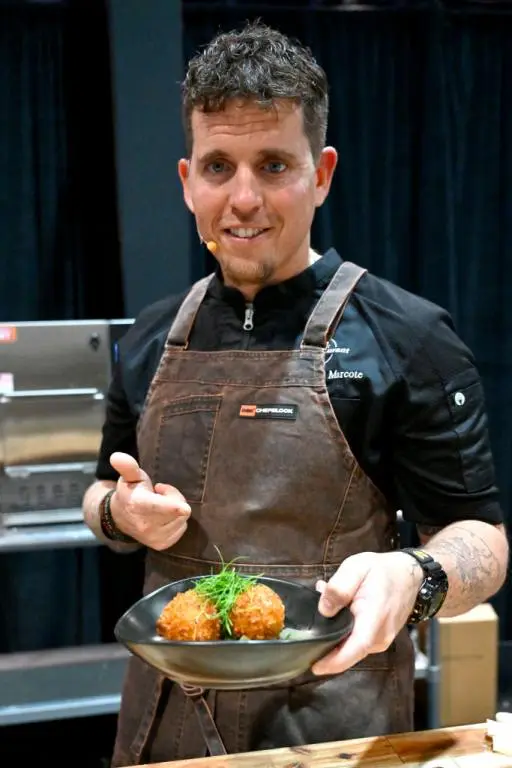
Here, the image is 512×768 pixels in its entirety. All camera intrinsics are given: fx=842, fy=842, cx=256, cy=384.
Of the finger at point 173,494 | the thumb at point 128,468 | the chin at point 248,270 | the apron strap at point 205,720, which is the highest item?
the chin at point 248,270

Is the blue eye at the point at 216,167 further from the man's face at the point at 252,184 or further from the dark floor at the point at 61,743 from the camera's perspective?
the dark floor at the point at 61,743

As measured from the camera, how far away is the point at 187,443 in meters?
1.38

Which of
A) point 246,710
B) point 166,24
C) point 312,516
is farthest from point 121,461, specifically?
point 166,24

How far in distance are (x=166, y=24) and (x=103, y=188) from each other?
0.58 meters

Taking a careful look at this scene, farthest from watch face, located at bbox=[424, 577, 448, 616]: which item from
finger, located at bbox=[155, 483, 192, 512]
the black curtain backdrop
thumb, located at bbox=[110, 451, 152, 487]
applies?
the black curtain backdrop

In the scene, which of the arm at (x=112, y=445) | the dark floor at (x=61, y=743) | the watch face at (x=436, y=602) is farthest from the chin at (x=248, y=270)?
the dark floor at (x=61, y=743)

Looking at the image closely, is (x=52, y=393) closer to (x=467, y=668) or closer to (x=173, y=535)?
(x=173, y=535)

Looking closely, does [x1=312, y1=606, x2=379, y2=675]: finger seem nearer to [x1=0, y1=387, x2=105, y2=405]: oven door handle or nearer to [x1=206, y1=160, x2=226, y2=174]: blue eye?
[x1=206, y1=160, x2=226, y2=174]: blue eye

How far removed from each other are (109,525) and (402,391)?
1.87 ft

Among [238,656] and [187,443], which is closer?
[238,656]

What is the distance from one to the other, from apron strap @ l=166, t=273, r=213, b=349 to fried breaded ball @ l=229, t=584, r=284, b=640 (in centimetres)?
50

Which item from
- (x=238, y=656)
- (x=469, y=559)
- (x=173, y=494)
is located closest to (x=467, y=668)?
(x=469, y=559)

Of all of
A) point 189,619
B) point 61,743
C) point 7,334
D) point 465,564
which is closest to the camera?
point 189,619

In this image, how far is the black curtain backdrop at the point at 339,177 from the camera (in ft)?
9.24
